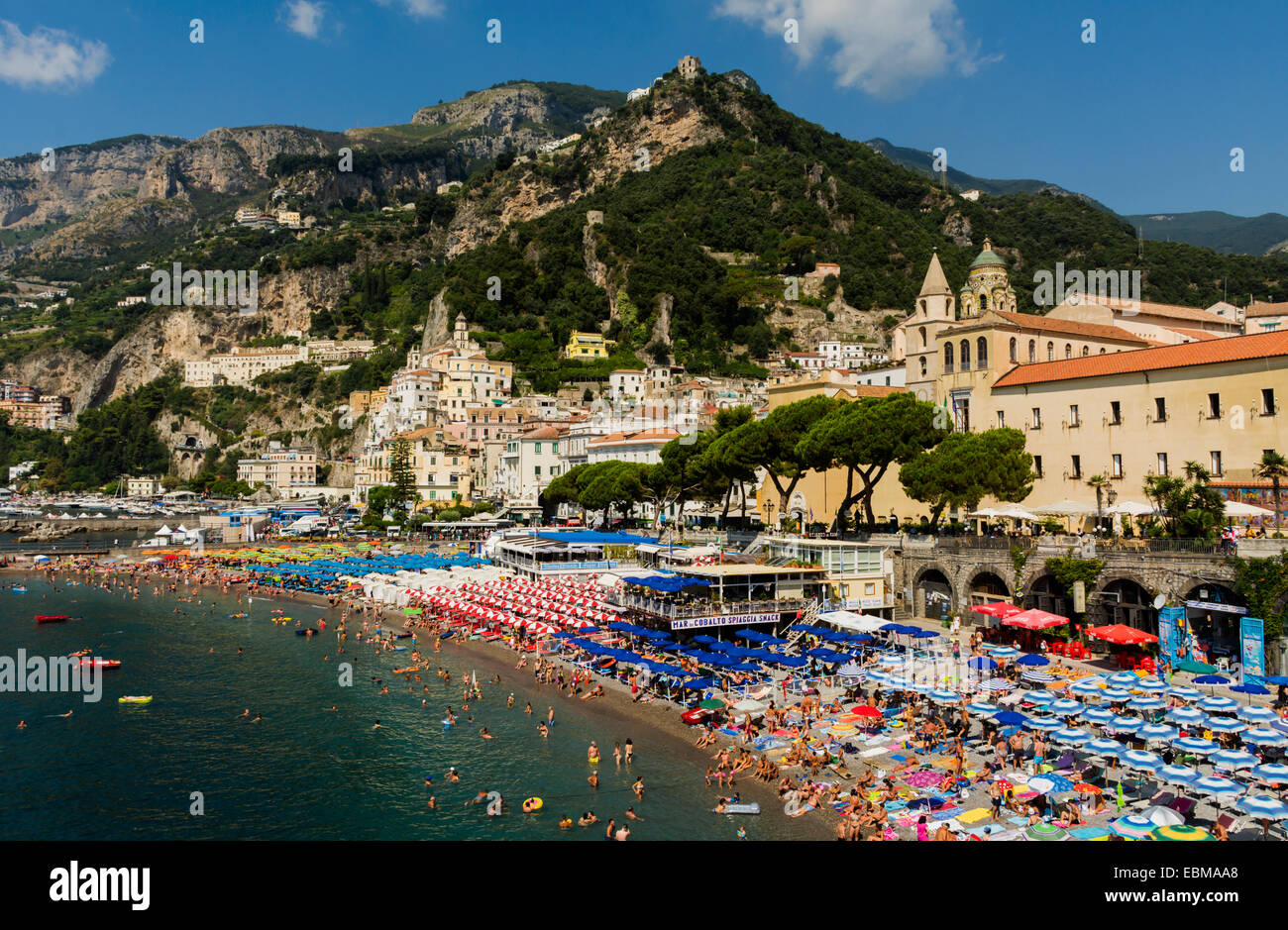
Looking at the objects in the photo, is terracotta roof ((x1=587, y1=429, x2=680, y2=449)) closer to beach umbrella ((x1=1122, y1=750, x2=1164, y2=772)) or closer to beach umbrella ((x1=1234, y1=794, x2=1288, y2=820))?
beach umbrella ((x1=1122, y1=750, x2=1164, y2=772))

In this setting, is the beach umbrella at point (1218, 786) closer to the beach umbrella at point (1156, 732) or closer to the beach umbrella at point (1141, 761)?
the beach umbrella at point (1141, 761)

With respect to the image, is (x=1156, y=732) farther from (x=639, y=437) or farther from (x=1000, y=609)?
(x=639, y=437)

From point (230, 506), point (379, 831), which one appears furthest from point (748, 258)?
point (379, 831)

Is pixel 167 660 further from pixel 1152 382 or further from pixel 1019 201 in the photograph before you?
pixel 1019 201

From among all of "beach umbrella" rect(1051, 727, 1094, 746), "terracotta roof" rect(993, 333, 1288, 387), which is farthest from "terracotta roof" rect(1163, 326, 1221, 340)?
"beach umbrella" rect(1051, 727, 1094, 746)

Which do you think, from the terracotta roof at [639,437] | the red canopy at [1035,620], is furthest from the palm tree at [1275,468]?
the terracotta roof at [639,437]
